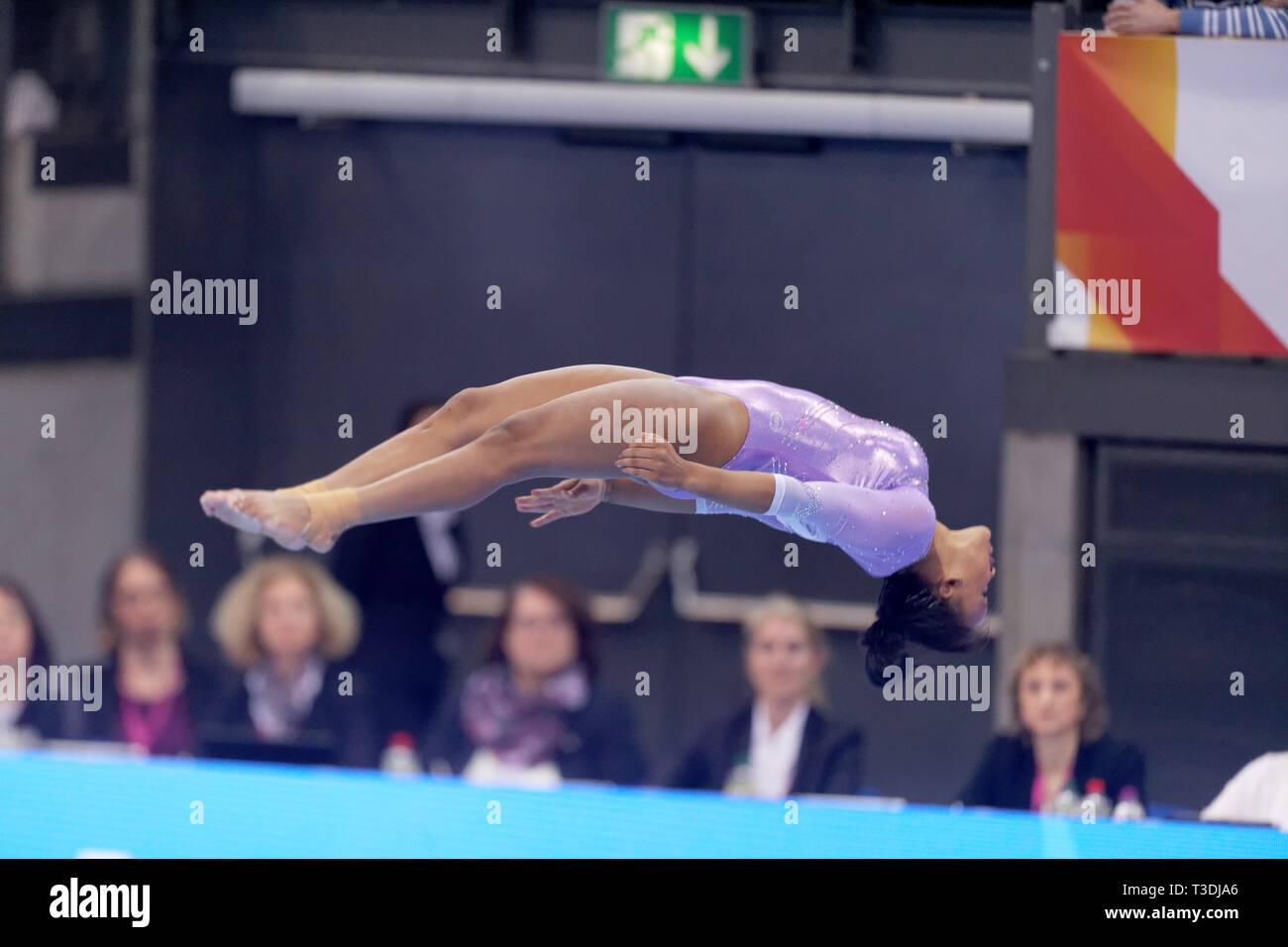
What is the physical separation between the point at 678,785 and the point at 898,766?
1.46 metres

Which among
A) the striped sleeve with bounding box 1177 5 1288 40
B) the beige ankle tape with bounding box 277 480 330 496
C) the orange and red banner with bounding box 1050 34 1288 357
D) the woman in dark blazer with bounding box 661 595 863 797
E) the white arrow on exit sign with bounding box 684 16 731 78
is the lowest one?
the woman in dark blazer with bounding box 661 595 863 797

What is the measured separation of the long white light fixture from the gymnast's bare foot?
279 cm

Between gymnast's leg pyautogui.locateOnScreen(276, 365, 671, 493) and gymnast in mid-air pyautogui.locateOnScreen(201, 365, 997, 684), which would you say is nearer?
gymnast in mid-air pyautogui.locateOnScreen(201, 365, 997, 684)

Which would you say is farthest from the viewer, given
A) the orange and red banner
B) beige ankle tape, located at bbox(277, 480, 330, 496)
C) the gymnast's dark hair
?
the orange and red banner

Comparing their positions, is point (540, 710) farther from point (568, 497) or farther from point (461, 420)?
point (461, 420)

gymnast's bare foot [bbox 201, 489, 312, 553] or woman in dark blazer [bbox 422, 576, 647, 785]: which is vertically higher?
gymnast's bare foot [bbox 201, 489, 312, 553]

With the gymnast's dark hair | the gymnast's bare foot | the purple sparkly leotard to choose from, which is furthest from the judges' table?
the gymnast's bare foot

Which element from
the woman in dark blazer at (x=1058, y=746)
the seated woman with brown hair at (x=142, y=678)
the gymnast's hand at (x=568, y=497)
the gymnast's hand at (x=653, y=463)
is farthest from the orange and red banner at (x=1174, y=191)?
the seated woman with brown hair at (x=142, y=678)

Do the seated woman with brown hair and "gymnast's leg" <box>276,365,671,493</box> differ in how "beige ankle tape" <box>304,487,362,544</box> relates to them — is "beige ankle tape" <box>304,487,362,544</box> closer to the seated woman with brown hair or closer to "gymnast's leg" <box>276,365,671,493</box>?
"gymnast's leg" <box>276,365,671,493</box>

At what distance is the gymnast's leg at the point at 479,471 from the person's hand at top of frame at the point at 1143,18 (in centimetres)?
197

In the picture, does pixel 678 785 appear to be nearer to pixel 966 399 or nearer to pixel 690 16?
pixel 966 399

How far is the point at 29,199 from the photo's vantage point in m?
5.79

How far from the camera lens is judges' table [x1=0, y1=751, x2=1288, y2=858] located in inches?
156
